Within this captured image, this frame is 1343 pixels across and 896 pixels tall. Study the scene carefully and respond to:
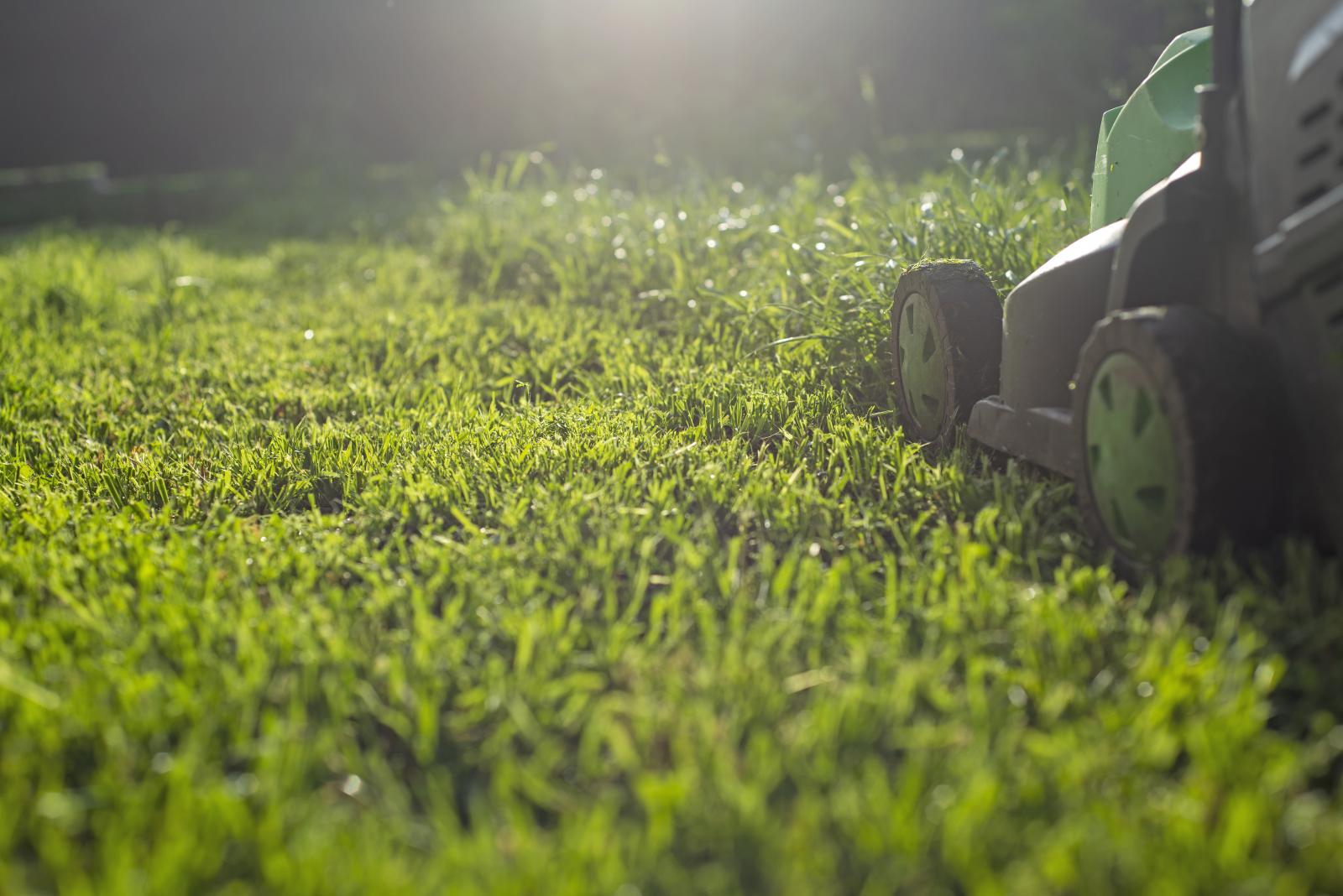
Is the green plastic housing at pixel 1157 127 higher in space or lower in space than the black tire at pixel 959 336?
higher

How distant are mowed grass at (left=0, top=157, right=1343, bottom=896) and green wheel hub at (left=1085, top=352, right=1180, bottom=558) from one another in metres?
0.09

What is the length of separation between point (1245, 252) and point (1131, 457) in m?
0.35

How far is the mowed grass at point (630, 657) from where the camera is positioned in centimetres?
118

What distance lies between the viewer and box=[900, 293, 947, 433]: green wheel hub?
245 cm

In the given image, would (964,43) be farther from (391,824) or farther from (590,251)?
(391,824)

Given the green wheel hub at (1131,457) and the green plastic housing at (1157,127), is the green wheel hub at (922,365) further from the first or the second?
the green wheel hub at (1131,457)

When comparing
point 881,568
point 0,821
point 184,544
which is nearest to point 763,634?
point 881,568

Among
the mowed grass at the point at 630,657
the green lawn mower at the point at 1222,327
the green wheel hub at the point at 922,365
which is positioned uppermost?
the green lawn mower at the point at 1222,327

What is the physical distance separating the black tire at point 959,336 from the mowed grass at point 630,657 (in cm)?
13

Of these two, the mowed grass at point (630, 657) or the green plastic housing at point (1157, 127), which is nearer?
the mowed grass at point (630, 657)

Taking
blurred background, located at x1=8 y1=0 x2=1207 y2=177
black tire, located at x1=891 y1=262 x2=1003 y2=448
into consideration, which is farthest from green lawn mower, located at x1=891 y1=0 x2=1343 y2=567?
blurred background, located at x1=8 y1=0 x2=1207 y2=177

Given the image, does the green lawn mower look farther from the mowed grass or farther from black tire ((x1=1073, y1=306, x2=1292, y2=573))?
the mowed grass

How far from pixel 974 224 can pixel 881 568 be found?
5.52ft

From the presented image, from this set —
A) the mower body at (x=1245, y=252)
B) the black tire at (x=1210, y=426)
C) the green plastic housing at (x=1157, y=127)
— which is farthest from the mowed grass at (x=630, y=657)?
the green plastic housing at (x=1157, y=127)
